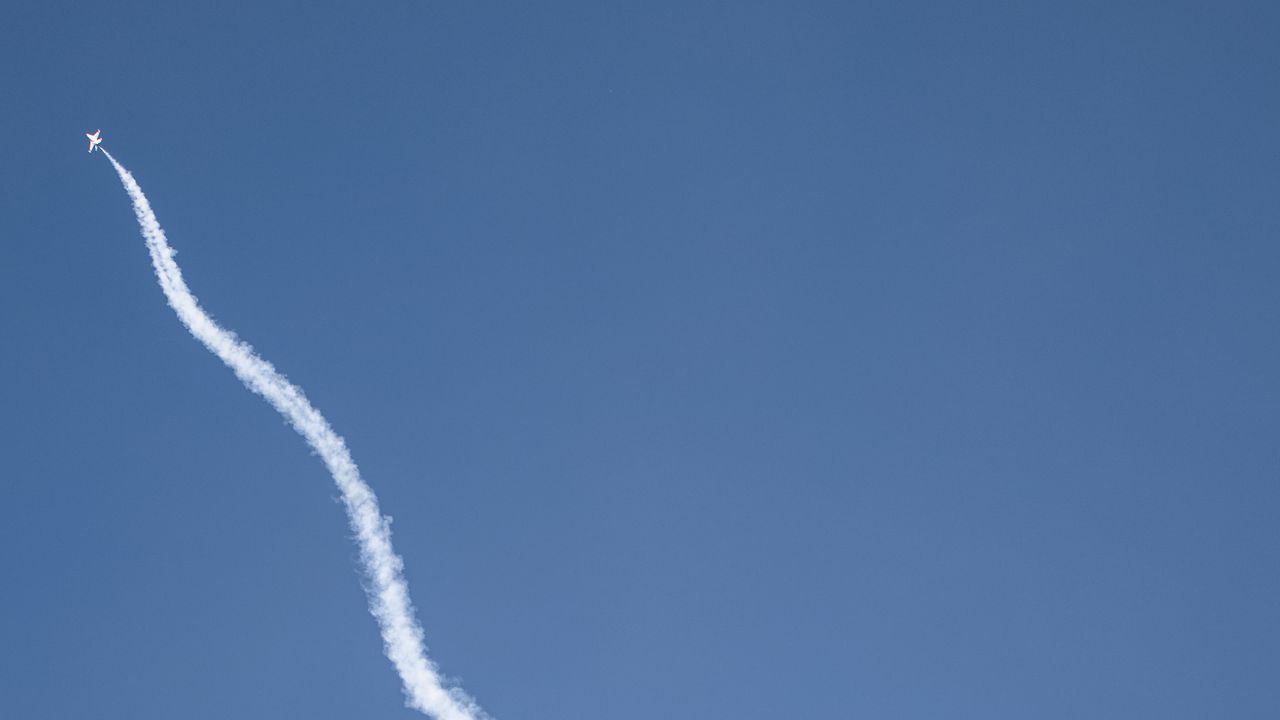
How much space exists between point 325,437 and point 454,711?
15.8ft

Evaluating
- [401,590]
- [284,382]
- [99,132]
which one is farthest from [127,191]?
[401,590]

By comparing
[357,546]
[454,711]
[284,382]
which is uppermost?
[284,382]

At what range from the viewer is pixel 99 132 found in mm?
24781

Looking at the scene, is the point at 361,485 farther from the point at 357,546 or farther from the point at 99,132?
the point at 99,132

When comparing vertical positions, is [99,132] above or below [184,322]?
above

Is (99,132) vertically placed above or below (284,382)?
above

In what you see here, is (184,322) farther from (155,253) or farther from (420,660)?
(420,660)

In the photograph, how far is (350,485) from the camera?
23781 mm

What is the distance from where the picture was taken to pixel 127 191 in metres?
24.6

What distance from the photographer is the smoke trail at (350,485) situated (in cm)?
2275

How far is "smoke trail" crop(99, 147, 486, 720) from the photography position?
74.6ft

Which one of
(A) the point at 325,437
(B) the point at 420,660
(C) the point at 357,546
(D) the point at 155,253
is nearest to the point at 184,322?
(D) the point at 155,253

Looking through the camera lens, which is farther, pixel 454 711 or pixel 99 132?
pixel 99 132

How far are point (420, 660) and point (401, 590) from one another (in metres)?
1.13
